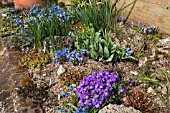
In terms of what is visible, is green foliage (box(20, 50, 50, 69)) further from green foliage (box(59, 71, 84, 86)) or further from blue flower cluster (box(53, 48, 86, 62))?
green foliage (box(59, 71, 84, 86))

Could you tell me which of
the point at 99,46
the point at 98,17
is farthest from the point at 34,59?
the point at 98,17

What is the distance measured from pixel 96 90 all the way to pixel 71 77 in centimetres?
56

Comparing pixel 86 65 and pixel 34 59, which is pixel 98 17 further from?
pixel 34 59

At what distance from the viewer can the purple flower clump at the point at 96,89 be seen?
112 inches

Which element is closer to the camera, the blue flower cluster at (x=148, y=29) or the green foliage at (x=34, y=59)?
the green foliage at (x=34, y=59)

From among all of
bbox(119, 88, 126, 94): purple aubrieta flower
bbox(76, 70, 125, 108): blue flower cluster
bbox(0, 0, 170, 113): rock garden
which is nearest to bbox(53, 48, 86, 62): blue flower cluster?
bbox(0, 0, 170, 113): rock garden

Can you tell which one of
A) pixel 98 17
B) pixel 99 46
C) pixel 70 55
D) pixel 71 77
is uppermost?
pixel 98 17

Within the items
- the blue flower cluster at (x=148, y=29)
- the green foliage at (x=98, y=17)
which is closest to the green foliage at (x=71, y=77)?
the green foliage at (x=98, y=17)

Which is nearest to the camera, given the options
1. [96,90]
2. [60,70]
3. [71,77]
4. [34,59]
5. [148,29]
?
[96,90]

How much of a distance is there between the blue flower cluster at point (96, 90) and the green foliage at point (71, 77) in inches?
11.9

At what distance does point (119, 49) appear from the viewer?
385 centimetres

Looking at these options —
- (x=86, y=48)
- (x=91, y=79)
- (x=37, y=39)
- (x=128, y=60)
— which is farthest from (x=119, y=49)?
(x=37, y=39)

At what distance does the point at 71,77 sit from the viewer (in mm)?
3395

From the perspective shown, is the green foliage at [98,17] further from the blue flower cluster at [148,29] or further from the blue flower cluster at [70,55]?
the blue flower cluster at [70,55]
